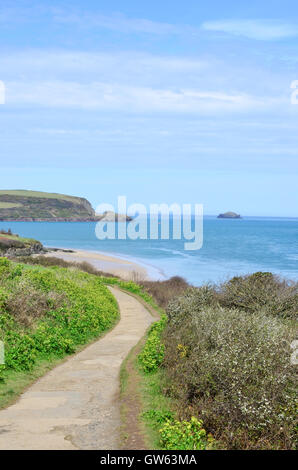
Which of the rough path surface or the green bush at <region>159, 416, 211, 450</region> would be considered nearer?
the green bush at <region>159, 416, 211, 450</region>

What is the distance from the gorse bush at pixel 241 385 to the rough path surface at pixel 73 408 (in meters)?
1.67

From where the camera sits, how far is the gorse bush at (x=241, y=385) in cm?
893

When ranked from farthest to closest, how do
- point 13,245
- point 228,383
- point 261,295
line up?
point 13,245, point 261,295, point 228,383

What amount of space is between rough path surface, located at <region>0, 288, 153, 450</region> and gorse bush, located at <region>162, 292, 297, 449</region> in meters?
1.67

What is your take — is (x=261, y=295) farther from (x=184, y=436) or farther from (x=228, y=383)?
(x=184, y=436)

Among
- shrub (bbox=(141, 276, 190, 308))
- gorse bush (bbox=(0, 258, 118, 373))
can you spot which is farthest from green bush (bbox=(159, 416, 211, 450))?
shrub (bbox=(141, 276, 190, 308))

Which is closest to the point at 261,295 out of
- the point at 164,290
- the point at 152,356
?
the point at 152,356

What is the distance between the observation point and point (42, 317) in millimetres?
18766

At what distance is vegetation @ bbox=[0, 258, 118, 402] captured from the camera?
50.2ft

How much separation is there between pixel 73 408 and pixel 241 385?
3957 mm

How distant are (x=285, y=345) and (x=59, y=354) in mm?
8183

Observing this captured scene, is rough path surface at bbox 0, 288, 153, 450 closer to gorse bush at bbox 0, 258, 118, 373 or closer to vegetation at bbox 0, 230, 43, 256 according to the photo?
gorse bush at bbox 0, 258, 118, 373

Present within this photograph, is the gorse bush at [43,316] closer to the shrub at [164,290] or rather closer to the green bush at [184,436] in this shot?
the green bush at [184,436]

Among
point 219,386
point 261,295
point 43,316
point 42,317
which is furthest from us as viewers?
point 261,295
